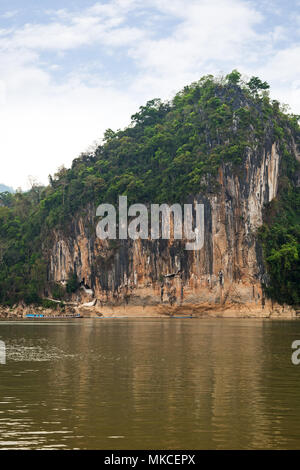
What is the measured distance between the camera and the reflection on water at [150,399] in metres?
10.2

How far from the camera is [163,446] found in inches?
382

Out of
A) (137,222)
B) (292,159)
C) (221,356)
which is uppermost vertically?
(292,159)

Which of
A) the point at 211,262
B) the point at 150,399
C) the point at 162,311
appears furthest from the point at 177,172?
the point at 150,399

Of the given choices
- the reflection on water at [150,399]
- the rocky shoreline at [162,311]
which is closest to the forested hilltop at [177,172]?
the rocky shoreline at [162,311]

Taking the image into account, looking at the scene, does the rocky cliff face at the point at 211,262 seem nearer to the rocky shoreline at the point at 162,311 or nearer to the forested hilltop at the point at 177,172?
the rocky shoreline at the point at 162,311

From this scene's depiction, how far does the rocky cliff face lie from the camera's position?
6309 cm

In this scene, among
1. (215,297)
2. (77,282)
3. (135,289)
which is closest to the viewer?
(215,297)

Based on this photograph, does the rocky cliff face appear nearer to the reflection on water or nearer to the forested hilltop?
the forested hilltop

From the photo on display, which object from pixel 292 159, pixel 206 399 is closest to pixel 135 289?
pixel 292 159

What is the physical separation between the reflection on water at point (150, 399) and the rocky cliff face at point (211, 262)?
37.9 m

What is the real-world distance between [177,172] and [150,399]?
189 ft

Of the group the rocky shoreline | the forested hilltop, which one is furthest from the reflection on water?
the forested hilltop
